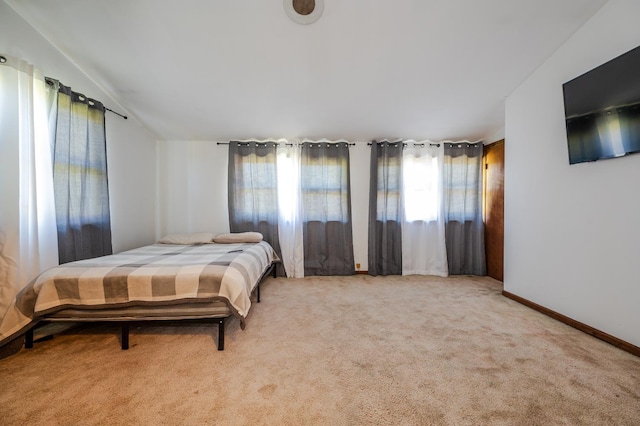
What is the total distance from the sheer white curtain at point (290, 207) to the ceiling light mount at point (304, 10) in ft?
6.38

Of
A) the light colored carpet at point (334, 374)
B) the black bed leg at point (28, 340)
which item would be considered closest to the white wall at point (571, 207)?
the light colored carpet at point (334, 374)

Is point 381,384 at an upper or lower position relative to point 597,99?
lower

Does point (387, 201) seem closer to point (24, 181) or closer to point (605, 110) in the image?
point (605, 110)

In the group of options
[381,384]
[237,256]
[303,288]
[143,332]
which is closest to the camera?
[381,384]

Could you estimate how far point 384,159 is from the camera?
3875 millimetres

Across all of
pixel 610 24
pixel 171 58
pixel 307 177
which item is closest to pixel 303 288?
pixel 307 177

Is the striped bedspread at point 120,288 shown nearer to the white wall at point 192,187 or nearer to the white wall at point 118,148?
the white wall at point 118,148

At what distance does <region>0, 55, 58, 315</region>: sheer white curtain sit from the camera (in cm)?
176

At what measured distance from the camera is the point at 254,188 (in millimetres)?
3818

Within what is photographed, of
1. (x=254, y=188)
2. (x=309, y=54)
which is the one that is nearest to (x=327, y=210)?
(x=254, y=188)

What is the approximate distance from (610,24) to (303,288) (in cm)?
376

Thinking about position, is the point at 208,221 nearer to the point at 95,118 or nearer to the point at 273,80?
the point at 95,118

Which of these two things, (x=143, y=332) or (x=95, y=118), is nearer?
(x=143, y=332)

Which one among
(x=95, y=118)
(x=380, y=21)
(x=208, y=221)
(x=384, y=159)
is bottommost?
(x=208, y=221)
